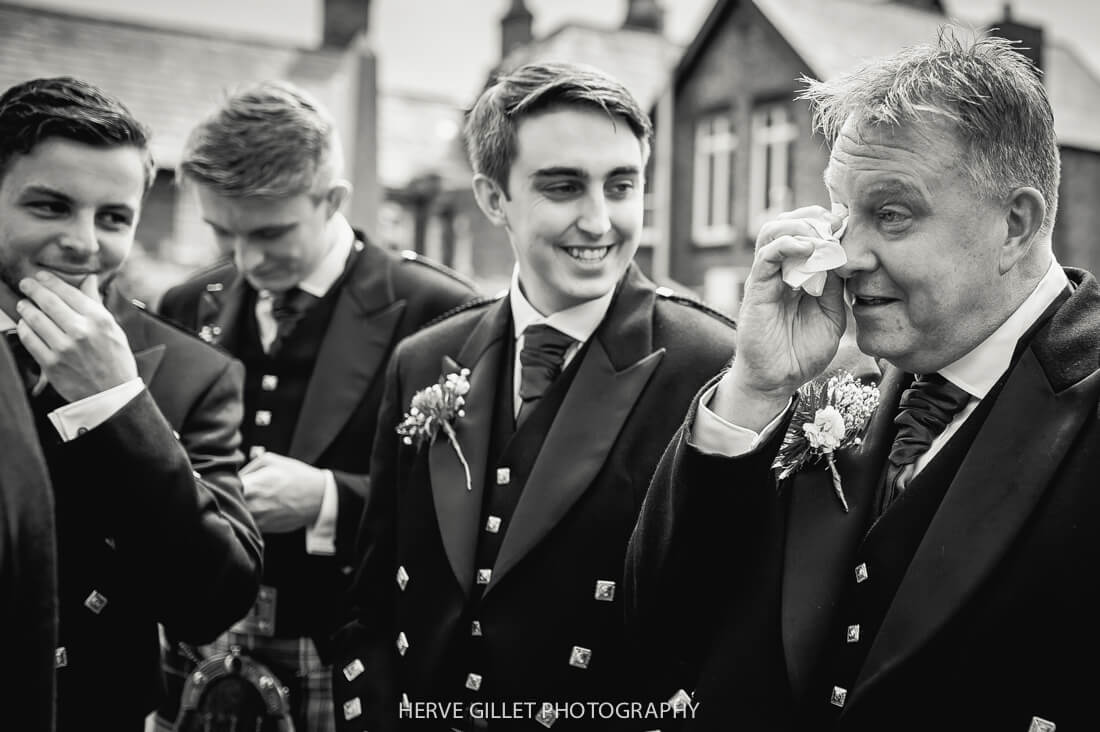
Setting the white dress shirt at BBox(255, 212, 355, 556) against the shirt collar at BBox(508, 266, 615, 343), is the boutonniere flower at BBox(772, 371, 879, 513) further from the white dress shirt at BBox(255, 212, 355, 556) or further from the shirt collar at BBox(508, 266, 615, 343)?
the white dress shirt at BBox(255, 212, 355, 556)

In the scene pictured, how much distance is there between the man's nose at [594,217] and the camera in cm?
306

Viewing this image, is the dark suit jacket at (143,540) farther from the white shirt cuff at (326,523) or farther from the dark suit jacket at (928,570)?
the dark suit jacket at (928,570)

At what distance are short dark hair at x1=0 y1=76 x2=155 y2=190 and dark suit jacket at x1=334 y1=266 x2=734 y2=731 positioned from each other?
1163 millimetres

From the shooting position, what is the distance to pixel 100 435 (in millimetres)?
2570

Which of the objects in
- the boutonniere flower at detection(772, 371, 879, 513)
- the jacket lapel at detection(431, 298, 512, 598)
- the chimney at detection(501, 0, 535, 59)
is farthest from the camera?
the chimney at detection(501, 0, 535, 59)

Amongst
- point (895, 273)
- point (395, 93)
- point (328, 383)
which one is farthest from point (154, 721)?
point (395, 93)

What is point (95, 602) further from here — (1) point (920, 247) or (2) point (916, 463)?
(1) point (920, 247)

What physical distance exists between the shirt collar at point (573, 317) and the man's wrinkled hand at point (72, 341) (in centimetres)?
116

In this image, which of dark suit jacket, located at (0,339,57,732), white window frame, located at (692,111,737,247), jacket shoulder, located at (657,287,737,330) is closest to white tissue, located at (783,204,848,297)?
jacket shoulder, located at (657,287,737,330)

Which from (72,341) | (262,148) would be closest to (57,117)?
(72,341)

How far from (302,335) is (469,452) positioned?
1.40 metres

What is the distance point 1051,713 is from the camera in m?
1.86

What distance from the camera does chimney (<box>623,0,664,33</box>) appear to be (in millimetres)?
29609

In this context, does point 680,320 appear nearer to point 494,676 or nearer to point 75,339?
point 494,676
